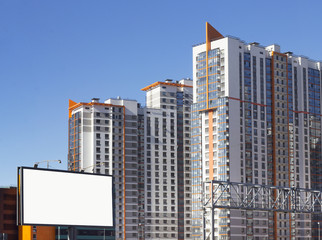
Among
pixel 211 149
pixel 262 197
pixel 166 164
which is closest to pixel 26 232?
pixel 262 197

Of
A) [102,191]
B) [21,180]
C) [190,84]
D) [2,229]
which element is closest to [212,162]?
[190,84]

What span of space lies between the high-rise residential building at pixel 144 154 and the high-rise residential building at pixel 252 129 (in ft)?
49.3

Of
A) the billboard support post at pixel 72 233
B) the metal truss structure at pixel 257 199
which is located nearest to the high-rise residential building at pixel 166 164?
the metal truss structure at pixel 257 199

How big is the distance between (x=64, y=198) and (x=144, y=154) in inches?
3805

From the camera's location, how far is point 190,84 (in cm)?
15962

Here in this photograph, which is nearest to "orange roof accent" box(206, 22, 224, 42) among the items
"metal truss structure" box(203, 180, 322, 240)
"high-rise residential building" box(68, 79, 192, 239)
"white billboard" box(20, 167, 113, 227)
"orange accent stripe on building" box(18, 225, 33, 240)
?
"high-rise residential building" box(68, 79, 192, 239)

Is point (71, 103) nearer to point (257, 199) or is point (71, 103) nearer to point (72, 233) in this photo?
point (257, 199)

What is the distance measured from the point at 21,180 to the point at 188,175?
103260 millimetres

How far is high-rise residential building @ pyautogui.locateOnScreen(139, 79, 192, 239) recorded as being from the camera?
148875 mm

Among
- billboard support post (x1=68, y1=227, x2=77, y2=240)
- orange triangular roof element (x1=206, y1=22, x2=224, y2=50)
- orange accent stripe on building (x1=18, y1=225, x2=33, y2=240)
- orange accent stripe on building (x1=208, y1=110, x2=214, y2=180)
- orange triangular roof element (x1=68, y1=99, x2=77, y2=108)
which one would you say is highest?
orange triangular roof element (x1=206, y1=22, x2=224, y2=50)

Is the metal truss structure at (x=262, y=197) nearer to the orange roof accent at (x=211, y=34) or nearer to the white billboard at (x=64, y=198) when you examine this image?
the white billboard at (x=64, y=198)

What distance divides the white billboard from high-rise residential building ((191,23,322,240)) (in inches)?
2703

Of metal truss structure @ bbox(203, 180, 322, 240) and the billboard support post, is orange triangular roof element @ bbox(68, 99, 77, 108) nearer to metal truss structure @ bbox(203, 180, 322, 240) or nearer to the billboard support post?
metal truss structure @ bbox(203, 180, 322, 240)

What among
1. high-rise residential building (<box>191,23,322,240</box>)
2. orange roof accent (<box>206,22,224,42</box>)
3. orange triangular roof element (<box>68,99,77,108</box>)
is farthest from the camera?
orange triangular roof element (<box>68,99,77,108</box>)
